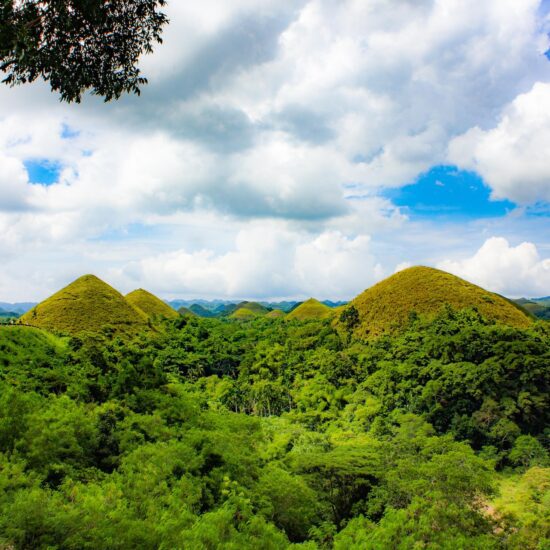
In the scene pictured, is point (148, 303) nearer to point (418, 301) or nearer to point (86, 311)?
point (86, 311)

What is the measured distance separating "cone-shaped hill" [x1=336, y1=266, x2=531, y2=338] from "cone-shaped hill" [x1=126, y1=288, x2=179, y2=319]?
135 ft

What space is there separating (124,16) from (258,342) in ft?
173

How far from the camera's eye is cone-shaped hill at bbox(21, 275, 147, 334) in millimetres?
56812

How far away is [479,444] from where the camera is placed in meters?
29.9

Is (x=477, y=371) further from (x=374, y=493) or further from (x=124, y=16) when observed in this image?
(x=124, y=16)

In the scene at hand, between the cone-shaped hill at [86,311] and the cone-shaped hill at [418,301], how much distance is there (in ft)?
103

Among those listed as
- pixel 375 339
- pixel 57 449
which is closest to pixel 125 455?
pixel 57 449

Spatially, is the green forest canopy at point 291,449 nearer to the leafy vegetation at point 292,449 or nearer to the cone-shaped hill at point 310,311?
the leafy vegetation at point 292,449

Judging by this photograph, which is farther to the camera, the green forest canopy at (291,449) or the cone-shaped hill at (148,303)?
the cone-shaped hill at (148,303)

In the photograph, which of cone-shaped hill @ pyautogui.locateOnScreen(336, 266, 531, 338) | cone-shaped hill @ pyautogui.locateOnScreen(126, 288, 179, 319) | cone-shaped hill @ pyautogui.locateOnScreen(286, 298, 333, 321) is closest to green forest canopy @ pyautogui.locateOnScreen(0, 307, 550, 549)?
cone-shaped hill @ pyautogui.locateOnScreen(336, 266, 531, 338)

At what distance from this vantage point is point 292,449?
28.4 metres

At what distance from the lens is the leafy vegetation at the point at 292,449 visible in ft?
34.3

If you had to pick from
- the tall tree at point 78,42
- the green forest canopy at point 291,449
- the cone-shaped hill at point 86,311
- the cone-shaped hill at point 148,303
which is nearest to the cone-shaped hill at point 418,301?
the green forest canopy at point 291,449

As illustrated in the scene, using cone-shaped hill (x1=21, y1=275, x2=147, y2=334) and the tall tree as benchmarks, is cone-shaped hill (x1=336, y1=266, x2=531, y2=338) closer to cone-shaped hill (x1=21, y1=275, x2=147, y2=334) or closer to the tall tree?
A: cone-shaped hill (x1=21, y1=275, x2=147, y2=334)
